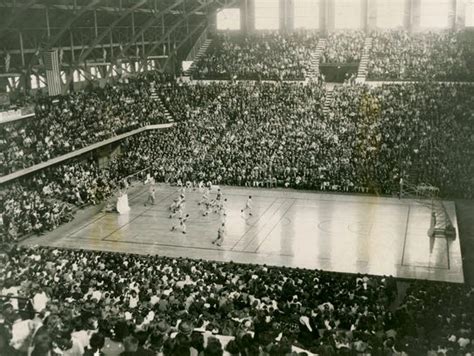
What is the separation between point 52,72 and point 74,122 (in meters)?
3.92

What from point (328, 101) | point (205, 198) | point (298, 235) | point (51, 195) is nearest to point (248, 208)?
point (205, 198)

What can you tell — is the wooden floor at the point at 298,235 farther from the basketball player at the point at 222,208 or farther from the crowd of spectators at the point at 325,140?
the crowd of spectators at the point at 325,140

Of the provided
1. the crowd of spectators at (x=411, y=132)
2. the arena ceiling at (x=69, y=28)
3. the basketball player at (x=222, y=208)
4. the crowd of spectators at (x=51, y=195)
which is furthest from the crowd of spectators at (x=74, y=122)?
the crowd of spectators at (x=411, y=132)

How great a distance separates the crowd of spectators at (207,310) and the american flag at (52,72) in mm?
18828

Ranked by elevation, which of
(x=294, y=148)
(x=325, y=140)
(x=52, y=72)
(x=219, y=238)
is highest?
(x=52, y=72)

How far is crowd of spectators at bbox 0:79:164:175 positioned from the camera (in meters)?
33.7

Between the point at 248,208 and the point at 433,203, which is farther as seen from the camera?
the point at 248,208

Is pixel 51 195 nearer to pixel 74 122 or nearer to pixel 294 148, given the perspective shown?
pixel 74 122

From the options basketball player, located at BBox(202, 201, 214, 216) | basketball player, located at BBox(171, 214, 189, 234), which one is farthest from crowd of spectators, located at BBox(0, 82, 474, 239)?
basketball player, located at BBox(171, 214, 189, 234)

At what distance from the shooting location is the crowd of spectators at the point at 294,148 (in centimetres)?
3509

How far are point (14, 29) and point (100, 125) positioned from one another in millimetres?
8264

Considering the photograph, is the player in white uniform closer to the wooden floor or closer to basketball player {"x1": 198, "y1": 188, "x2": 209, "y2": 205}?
the wooden floor

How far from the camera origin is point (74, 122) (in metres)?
38.8

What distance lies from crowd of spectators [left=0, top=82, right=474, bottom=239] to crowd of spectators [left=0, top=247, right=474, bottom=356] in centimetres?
1140
